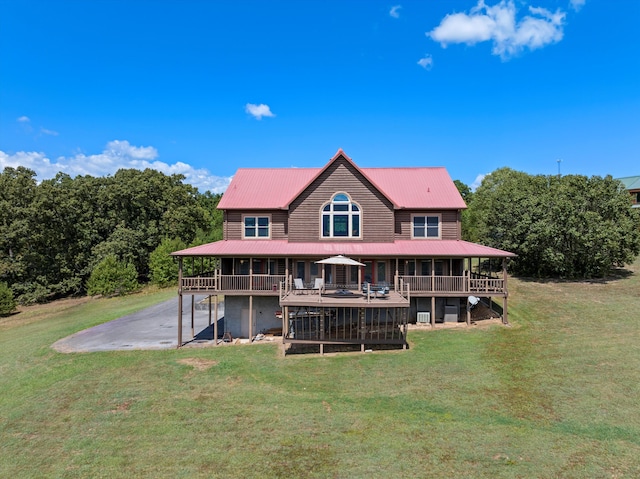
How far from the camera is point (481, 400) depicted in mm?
11516

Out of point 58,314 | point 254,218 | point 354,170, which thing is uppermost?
point 354,170

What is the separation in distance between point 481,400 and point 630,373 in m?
5.84

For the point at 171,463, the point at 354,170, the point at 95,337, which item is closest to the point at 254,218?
the point at 354,170

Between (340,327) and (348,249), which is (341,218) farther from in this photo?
(340,327)

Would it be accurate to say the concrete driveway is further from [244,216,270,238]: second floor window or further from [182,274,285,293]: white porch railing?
[244,216,270,238]: second floor window

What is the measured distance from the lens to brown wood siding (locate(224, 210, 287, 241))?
22.5 m

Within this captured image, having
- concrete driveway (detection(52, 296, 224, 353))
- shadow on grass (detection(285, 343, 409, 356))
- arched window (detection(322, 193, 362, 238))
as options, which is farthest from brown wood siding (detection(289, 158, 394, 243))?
concrete driveway (detection(52, 296, 224, 353))

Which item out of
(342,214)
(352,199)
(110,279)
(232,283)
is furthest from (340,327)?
(110,279)

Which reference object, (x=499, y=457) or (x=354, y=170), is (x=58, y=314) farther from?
(x=499, y=457)

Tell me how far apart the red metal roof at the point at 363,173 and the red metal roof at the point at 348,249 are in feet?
7.21

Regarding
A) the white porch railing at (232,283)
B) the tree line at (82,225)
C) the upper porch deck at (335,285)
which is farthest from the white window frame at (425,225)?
the tree line at (82,225)

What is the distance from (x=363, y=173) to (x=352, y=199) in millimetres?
1633

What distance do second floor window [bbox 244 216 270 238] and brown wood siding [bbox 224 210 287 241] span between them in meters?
0.24

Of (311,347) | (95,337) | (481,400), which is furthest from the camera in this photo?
(95,337)
